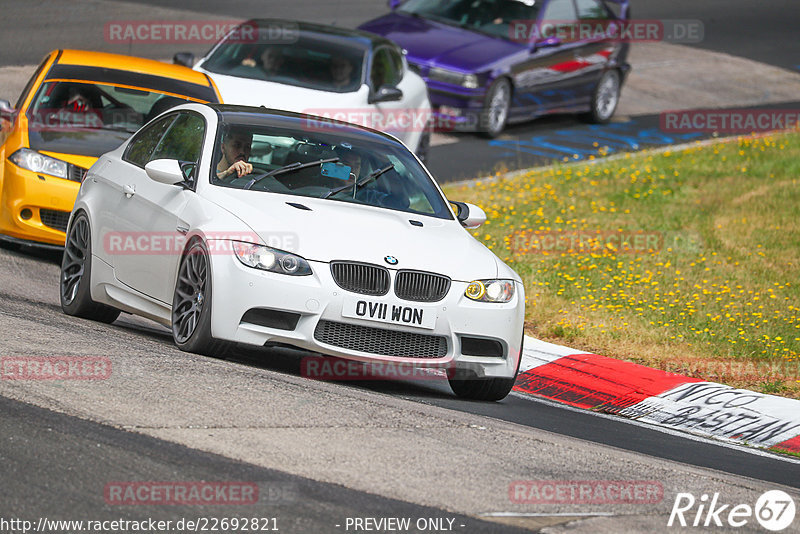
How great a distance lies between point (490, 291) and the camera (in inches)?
318

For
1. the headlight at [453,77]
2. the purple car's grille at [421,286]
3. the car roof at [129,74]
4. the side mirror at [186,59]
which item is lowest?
the purple car's grille at [421,286]

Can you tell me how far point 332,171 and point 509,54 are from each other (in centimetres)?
1031

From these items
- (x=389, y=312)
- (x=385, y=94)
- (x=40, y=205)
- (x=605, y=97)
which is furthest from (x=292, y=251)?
(x=605, y=97)

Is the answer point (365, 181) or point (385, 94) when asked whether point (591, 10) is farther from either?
point (365, 181)

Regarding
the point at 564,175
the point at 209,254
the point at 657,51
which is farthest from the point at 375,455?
the point at 657,51

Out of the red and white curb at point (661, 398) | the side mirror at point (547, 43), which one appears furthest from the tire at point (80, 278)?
the side mirror at point (547, 43)

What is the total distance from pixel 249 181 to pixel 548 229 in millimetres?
6403

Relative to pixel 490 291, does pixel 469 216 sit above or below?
above

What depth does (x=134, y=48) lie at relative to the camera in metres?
22.0

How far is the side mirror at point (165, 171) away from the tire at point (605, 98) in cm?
1344

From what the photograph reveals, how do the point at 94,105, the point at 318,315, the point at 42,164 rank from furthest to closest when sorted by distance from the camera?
1. the point at 94,105
2. the point at 42,164
3. the point at 318,315

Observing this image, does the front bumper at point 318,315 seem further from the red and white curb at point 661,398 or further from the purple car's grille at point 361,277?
the red and white curb at point 661,398

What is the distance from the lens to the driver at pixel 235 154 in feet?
28.2

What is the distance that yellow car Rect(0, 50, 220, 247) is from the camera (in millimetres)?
10984
